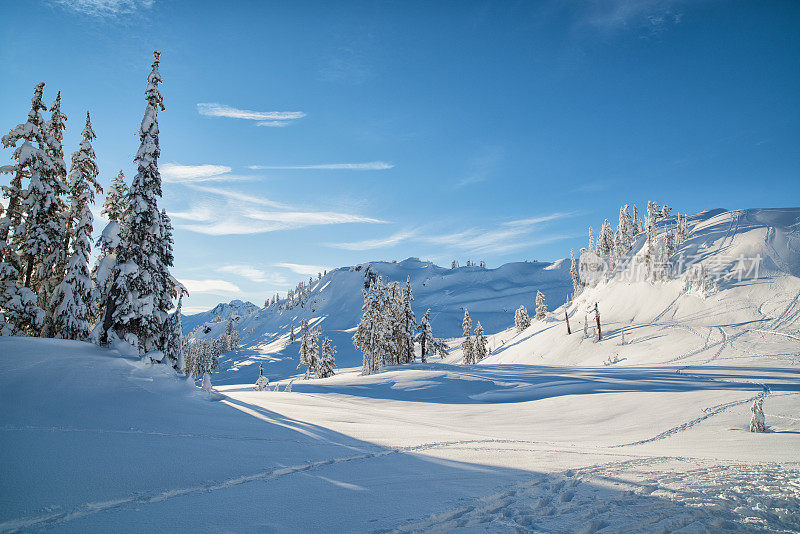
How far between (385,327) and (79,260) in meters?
32.7

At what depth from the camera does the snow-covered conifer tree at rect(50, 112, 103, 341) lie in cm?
1872

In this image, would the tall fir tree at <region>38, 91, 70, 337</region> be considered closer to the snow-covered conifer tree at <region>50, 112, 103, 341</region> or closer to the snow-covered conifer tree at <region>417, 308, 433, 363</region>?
the snow-covered conifer tree at <region>50, 112, 103, 341</region>

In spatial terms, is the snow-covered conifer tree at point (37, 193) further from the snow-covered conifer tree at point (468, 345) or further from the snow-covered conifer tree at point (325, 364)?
the snow-covered conifer tree at point (468, 345)

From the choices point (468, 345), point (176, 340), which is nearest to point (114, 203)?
point (176, 340)

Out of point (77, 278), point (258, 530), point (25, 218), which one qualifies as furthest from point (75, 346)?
point (258, 530)

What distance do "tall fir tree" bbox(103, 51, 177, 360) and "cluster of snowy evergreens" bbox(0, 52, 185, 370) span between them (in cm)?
4

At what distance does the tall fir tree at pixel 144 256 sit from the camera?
17.0 m

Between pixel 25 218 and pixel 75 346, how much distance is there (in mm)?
9302

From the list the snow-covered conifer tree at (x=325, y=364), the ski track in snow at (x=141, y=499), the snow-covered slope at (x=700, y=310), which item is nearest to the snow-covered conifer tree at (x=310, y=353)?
the snow-covered conifer tree at (x=325, y=364)

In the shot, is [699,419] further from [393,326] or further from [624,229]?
[624,229]

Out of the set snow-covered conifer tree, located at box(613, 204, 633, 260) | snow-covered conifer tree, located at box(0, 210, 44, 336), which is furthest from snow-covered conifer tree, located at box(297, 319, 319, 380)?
snow-covered conifer tree, located at box(613, 204, 633, 260)

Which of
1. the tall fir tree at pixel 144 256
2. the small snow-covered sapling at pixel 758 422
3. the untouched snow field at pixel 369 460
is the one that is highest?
the tall fir tree at pixel 144 256

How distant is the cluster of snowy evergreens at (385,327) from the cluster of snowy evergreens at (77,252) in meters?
29.9

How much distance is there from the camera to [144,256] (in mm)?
17797
